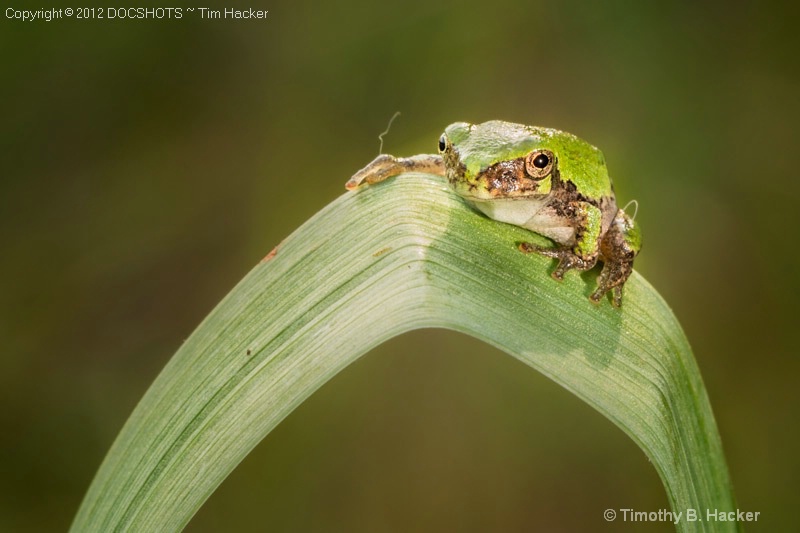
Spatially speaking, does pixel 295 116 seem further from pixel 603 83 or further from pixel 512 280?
pixel 512 280

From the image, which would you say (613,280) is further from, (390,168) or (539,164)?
(390,168)

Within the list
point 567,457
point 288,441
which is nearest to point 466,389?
point 567,457

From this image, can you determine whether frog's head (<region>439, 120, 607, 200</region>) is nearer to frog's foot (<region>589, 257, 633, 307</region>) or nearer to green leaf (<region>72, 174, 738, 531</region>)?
green leaf (<region>72, 174, 738, 531</region>)

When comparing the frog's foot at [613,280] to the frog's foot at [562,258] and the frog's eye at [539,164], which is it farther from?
the frog's eye at [539,164]

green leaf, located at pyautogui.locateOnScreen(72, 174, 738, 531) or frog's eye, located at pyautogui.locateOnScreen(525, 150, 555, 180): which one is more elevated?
Answer: frog's eye, located at pyautogui.locateOnScreen(525, 150, 555, 180)

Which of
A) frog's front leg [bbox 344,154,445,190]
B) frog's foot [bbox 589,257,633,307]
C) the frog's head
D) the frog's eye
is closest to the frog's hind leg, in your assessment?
frog's foot [bbox 589,257,633,307]

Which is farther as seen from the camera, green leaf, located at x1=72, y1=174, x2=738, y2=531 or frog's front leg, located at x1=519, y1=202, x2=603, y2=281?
frog's front leg, located at x1=519, y1=202, x2=603, y2=281

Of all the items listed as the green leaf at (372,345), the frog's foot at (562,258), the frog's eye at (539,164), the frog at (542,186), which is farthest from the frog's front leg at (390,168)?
the frog's foot at (562,258)
